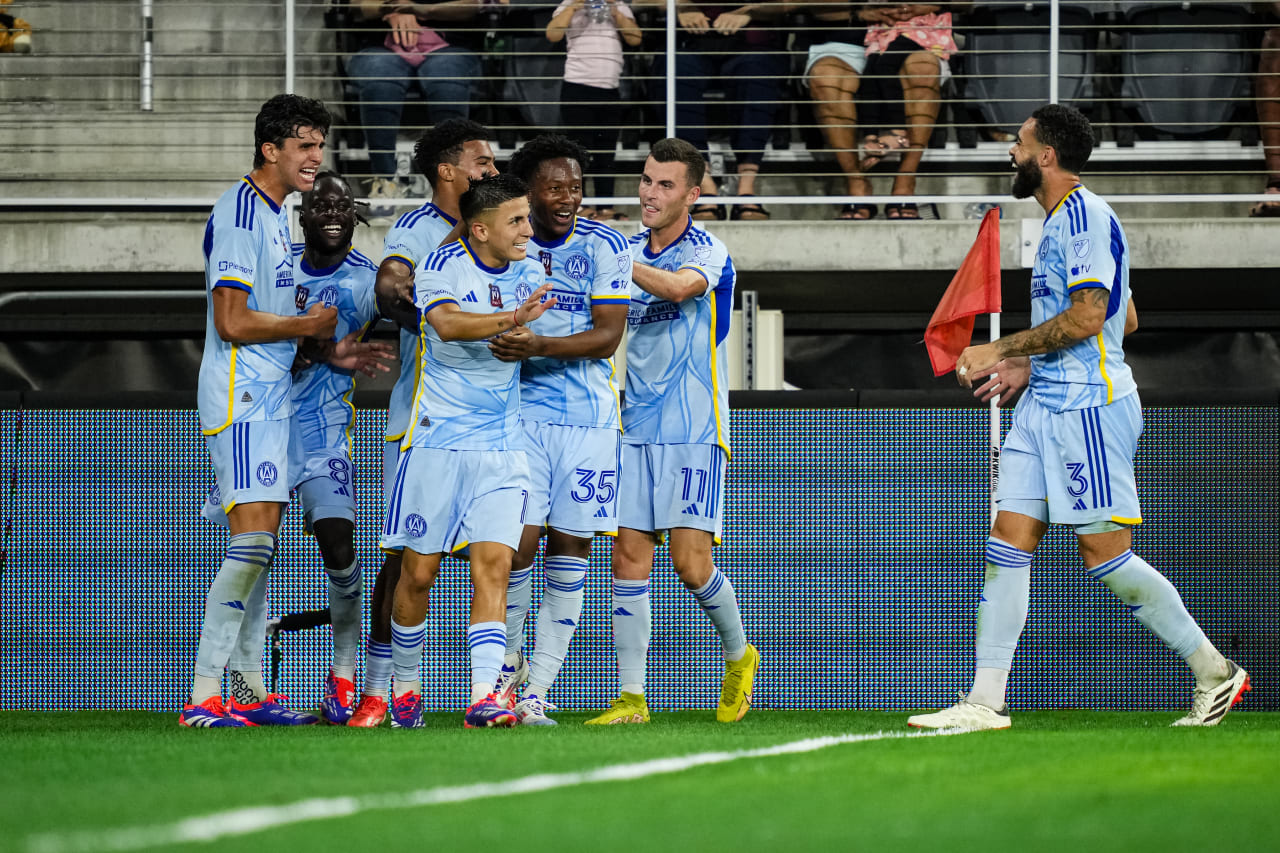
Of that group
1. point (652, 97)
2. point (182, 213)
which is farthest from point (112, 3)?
point (652, 97)

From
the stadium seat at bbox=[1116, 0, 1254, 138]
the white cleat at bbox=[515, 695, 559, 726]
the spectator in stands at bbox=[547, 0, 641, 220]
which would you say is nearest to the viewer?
the white cleat at bbox=[515, 695, 559, 726]

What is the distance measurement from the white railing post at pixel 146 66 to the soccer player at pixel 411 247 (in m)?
5.05

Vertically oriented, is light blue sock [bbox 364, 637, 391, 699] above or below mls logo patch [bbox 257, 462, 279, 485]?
below

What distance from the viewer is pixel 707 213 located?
10.9 m

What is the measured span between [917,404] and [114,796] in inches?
223

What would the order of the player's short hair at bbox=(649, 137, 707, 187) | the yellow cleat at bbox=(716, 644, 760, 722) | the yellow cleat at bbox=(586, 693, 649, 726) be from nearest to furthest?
the yellow cleat at bbox=(586, 693, 649, 726), the player's short hair at bbox=(649, 137, 707, 187), the yellow cleat at bbox=(716, 644, 760, 722)

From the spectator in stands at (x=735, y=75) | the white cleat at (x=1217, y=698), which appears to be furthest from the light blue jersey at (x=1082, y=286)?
the spectator in stands at (x=735, y=75)

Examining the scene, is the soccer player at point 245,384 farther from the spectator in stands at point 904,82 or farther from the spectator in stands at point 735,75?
the spectator in stands at point 904,82

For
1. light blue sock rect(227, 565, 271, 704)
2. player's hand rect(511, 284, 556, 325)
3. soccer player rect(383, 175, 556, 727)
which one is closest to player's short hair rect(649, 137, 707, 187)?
soccer player rect(383, 175, 556, 727)

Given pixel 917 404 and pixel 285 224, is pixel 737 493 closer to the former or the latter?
pixel 917 404

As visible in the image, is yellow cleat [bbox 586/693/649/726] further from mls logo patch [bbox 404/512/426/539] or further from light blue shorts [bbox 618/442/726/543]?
mls logo patch [bbox 404/512/426/539]

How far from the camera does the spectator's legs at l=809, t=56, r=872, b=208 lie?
11.0 m

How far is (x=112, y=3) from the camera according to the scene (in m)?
12.1

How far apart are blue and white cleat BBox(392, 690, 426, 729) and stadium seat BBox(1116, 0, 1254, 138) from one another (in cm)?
718
